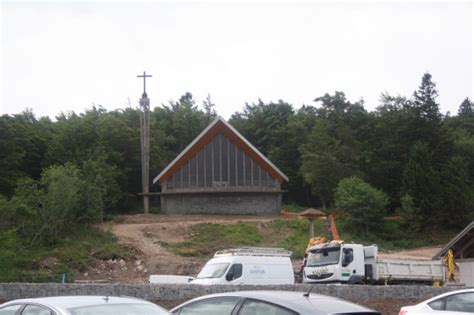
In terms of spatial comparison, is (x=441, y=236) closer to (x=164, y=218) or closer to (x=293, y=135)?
(x=164, y=218)

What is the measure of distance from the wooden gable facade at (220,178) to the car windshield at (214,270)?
1142 inches

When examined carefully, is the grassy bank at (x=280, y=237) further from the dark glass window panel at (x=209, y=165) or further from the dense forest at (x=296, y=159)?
the dark glass window panel at (x=209, y=165)

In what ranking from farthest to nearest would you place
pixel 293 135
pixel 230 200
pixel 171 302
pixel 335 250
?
pixel 293 135
pixel 230 200
pixel 335 250
pixel 171 302

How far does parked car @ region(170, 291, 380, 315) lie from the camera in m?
9.02

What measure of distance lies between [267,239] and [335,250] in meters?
17.3

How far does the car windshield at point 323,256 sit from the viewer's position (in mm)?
29862

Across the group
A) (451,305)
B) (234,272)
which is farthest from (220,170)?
(451,305)

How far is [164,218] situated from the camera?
171 ft

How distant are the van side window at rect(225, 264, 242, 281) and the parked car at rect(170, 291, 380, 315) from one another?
15404 mm

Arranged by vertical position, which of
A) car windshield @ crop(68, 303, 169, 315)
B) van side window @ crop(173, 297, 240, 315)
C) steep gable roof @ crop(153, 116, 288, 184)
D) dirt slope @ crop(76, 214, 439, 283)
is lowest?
dirt slope @ crop(76, 214, 439, 283)

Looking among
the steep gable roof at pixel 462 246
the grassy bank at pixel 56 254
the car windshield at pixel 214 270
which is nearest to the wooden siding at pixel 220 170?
the grassy bank at pixel 56 254

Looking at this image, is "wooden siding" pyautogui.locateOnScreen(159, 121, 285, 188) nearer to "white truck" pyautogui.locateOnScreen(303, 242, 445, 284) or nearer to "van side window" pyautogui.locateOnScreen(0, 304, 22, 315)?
"white truck" pyautogui.locateOnScreen(303, 242, 445, 284)

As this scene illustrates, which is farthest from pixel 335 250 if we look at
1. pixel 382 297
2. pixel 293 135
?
pixel 293 135

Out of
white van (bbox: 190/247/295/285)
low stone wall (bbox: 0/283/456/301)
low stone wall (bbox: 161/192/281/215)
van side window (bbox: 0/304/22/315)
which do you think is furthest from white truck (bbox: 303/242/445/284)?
low stone wall (bbox: 161/192/281/215)
